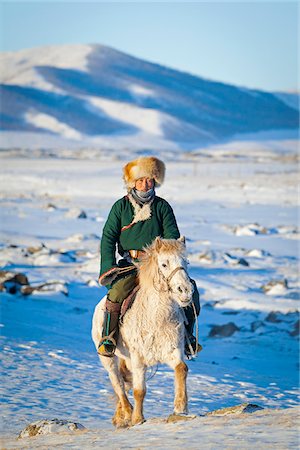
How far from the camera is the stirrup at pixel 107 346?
6340mm

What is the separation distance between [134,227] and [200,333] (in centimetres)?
721

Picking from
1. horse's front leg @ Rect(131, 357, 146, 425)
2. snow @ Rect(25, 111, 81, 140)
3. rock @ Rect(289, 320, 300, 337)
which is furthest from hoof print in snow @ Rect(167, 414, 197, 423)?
snow @ Rect(25, 111, 81, 140)

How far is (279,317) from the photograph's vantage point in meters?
14.2

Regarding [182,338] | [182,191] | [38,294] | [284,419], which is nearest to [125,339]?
[182,338]

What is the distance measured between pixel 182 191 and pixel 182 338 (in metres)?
33.5

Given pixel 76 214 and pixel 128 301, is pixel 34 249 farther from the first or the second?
pixel 128 301

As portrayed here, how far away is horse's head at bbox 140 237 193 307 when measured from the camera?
5.58 metres

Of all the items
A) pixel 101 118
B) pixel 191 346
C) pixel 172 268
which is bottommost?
pixel 191 346

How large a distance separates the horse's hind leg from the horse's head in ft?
3.58

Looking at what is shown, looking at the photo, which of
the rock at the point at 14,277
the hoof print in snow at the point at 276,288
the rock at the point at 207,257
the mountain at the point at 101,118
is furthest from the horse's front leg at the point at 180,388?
the mountain at the point at 101,118

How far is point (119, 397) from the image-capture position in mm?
6684

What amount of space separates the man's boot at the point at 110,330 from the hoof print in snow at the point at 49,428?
23.6 inches

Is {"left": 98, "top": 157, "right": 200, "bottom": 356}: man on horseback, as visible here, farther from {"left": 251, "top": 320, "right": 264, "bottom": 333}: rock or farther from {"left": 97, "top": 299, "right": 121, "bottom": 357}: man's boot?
{"left": 251, "top": 320, "right": 264, "bottom": 333}: rock

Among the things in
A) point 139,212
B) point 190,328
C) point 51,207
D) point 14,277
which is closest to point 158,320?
point 190,328
